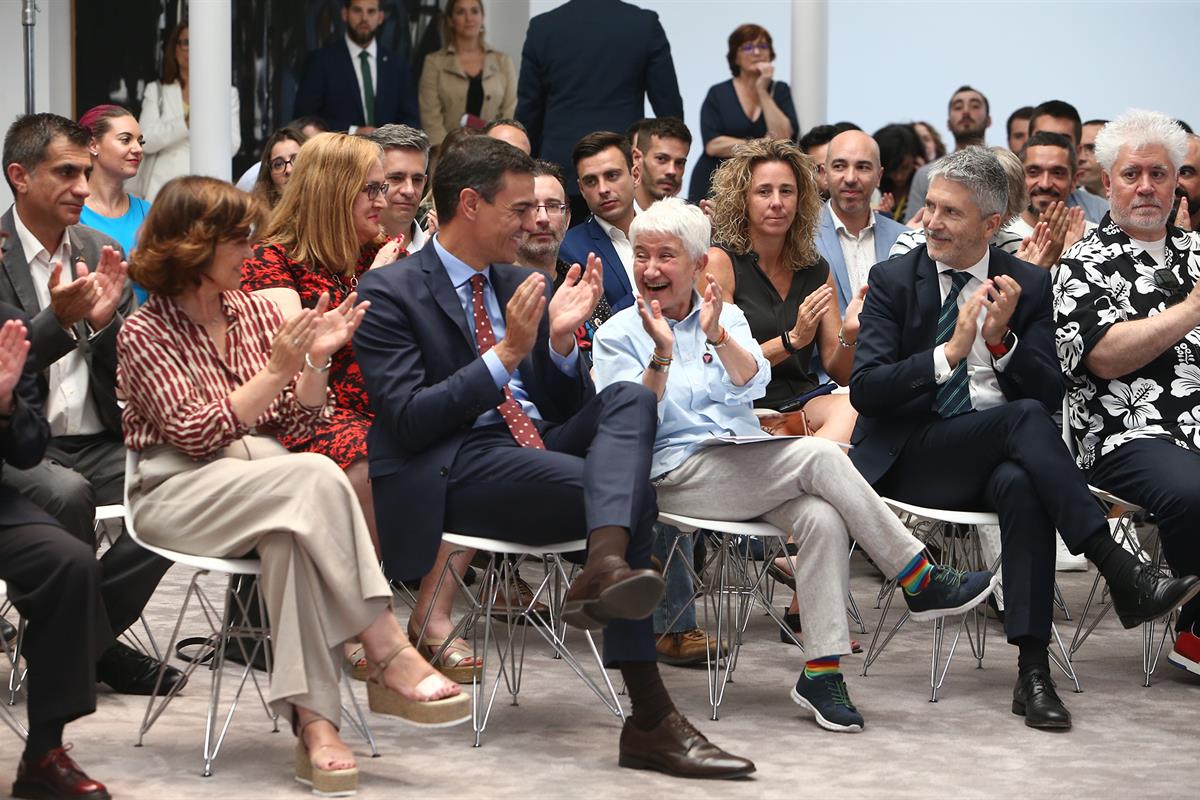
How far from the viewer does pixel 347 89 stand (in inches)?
330

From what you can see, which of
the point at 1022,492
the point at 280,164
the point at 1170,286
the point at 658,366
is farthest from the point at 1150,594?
the point at 280,164

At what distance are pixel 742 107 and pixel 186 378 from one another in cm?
482

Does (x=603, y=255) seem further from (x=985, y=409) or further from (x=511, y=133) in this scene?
(x=985, y=409)

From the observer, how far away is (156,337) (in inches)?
149

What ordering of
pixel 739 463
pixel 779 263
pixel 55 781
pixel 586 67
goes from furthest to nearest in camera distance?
pixel 586 67
pixel 779 263
pixel 739 463
pixel 55 781

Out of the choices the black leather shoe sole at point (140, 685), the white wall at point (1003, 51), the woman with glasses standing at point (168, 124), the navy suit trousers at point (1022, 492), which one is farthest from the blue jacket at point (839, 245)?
the white wall at point (1003, 51)

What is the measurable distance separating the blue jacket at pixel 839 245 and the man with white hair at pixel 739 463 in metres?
1.59

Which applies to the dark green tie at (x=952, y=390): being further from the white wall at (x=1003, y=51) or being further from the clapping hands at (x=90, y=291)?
the white wall at (x=1003, y=51)

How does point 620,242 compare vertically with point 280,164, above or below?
below

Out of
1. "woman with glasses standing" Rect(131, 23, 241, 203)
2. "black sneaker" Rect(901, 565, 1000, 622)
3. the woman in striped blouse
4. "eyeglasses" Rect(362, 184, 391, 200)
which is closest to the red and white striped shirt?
the woman in striped blouse

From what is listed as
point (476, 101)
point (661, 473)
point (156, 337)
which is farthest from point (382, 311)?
point (476, 101)

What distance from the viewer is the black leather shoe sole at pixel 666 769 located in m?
3.75

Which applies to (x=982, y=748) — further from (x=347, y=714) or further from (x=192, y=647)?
(x=192, y=647)

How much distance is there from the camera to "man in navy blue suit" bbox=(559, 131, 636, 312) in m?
5.93
